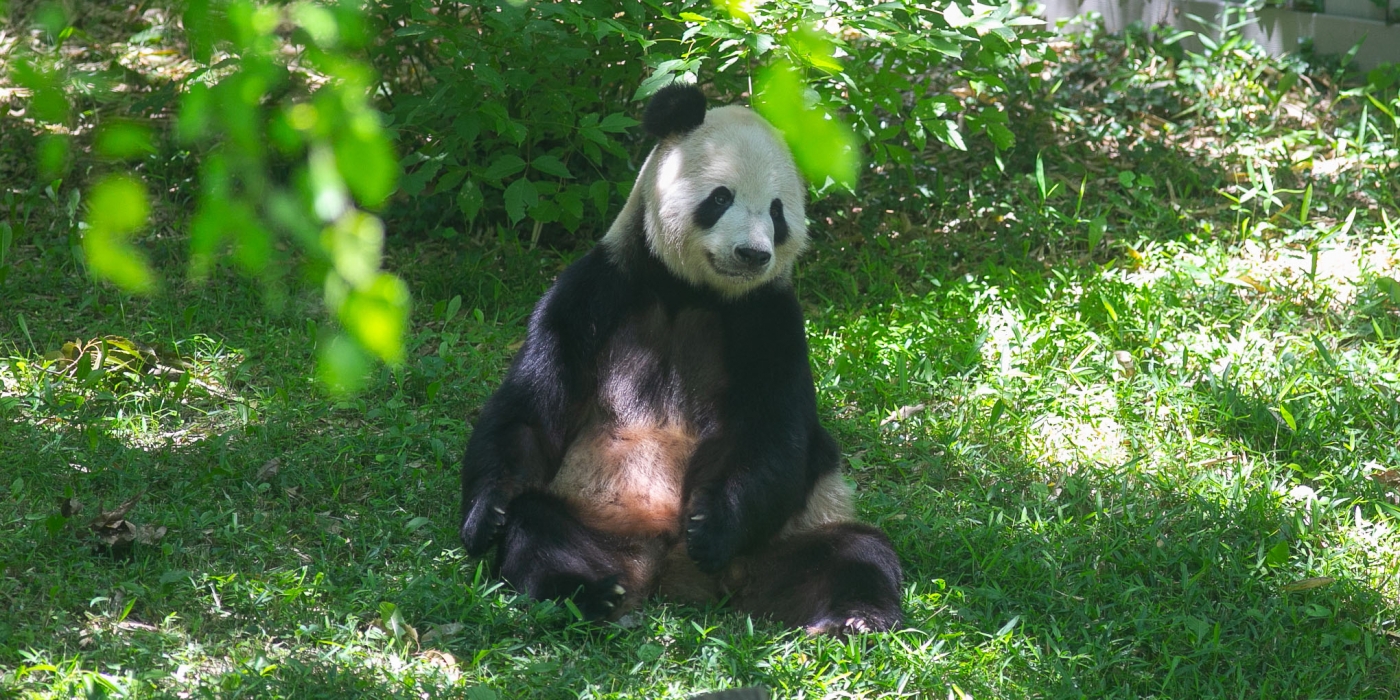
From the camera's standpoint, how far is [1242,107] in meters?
8.05

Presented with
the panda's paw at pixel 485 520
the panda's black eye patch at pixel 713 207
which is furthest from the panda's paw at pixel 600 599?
the panda's black eye patch at pixel 713 207

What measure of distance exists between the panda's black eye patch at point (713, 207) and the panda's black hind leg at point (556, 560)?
108cm

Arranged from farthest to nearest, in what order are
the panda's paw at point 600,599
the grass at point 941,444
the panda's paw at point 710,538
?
1. the panda's paw at point 710,538
2. the panda's paw at point 600,599
3. the grass at point 941,444

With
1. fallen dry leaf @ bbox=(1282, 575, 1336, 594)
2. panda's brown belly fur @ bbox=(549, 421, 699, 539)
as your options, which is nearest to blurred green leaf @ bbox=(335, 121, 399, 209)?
panda's brown belly fur @ bbox=(549, 421, 699, 539)

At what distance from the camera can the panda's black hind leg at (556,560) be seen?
4031 millimetres

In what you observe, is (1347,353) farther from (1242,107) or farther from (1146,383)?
(1242,107)

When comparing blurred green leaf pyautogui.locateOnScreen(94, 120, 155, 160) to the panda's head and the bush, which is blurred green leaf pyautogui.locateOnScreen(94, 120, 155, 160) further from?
the bush

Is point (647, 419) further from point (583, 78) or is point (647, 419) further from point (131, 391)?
point (583, 78)

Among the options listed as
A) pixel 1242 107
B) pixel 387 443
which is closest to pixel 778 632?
pixel 387 443

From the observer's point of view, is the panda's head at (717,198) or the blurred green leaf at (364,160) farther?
the panda's head at (717,198)

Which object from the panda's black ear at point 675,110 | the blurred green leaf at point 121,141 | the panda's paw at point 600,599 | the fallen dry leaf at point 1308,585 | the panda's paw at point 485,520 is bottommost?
the fallen dry leaf at point 1308,585

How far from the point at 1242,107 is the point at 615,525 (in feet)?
19.0

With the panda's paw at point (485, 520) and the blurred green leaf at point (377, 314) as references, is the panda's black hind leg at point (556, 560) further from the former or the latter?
the blurred green leaf at point (377, 314)

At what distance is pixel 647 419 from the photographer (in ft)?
14.4
